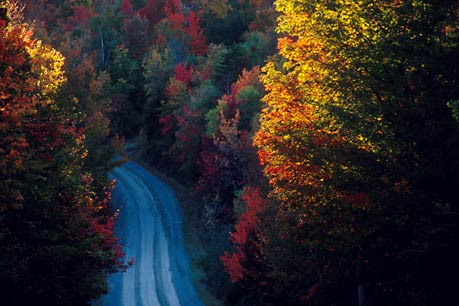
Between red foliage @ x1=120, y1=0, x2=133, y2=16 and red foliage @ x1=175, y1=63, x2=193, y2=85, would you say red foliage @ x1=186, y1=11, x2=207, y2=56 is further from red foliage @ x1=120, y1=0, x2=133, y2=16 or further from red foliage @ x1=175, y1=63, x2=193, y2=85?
red foliage @ x1=120, y1=0, x2=133, y2=16

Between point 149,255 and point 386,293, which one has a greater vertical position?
point 149,255

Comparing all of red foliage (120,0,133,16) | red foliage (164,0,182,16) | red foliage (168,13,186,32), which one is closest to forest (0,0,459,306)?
red foliage (168,13,186,32)

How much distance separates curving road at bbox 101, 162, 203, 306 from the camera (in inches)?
1312

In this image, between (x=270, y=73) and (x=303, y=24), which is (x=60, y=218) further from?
(x=303, y=24)

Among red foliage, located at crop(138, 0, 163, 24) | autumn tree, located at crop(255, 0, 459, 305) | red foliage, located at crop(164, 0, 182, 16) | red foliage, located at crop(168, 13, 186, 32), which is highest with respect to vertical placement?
red foliage, located at crop(138, 0, 163, 24)

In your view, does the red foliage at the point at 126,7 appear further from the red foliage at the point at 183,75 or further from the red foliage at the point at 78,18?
the red foliage at the point at 183,75

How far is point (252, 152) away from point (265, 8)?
139 feet

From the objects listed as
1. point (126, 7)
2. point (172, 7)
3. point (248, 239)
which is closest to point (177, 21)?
point (172, 7)

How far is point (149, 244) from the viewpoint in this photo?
141 ft

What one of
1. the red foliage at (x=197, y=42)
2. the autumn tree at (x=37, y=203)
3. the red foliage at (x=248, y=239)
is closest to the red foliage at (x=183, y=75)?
the red foliage at (x=197, y=42)

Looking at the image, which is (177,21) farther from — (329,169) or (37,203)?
(329,169)

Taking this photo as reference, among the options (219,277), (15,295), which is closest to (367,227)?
(15,295)

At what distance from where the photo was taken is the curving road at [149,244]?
33.3 metres

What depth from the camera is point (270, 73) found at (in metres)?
16.6
